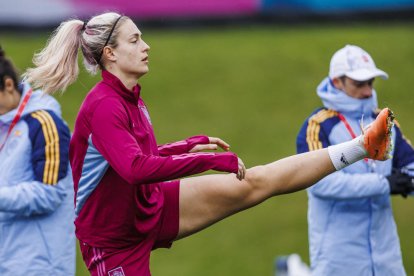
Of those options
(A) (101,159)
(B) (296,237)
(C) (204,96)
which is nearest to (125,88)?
(A) (101,159)

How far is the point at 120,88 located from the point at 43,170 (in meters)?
0.95

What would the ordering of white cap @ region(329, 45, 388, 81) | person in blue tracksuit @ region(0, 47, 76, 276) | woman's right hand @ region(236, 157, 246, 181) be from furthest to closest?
white cap @ region(329, 45, 388, 81)
person in blue tracksuit @ region(0, 47, 76, 276)
woman's right hand @ region(236, 157, 246, 181)

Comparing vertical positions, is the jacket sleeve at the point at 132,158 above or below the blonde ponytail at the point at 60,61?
below

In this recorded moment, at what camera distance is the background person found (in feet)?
20.3

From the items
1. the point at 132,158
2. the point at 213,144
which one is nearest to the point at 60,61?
the point at 132,158

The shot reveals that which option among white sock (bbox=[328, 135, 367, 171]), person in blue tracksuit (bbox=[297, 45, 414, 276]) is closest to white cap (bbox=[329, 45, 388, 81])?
person in blue tracksuit (bbox=[297, 45, 414, 276])

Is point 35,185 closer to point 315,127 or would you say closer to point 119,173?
point 119,173

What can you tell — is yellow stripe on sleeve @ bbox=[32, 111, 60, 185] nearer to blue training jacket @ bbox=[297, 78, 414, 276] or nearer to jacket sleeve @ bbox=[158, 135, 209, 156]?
jacket sleeve @ bbox=[158, 135, 209, 156]

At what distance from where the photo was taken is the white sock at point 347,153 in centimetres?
623

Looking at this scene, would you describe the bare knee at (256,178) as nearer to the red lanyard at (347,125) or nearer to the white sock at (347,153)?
the white sock at (347,153)

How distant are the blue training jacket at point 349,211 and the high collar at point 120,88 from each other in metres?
1.32

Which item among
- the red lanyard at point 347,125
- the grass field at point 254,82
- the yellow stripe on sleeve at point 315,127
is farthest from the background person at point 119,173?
the grass field at point 254,82

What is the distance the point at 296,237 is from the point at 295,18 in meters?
4.55

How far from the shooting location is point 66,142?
7.02 meters
